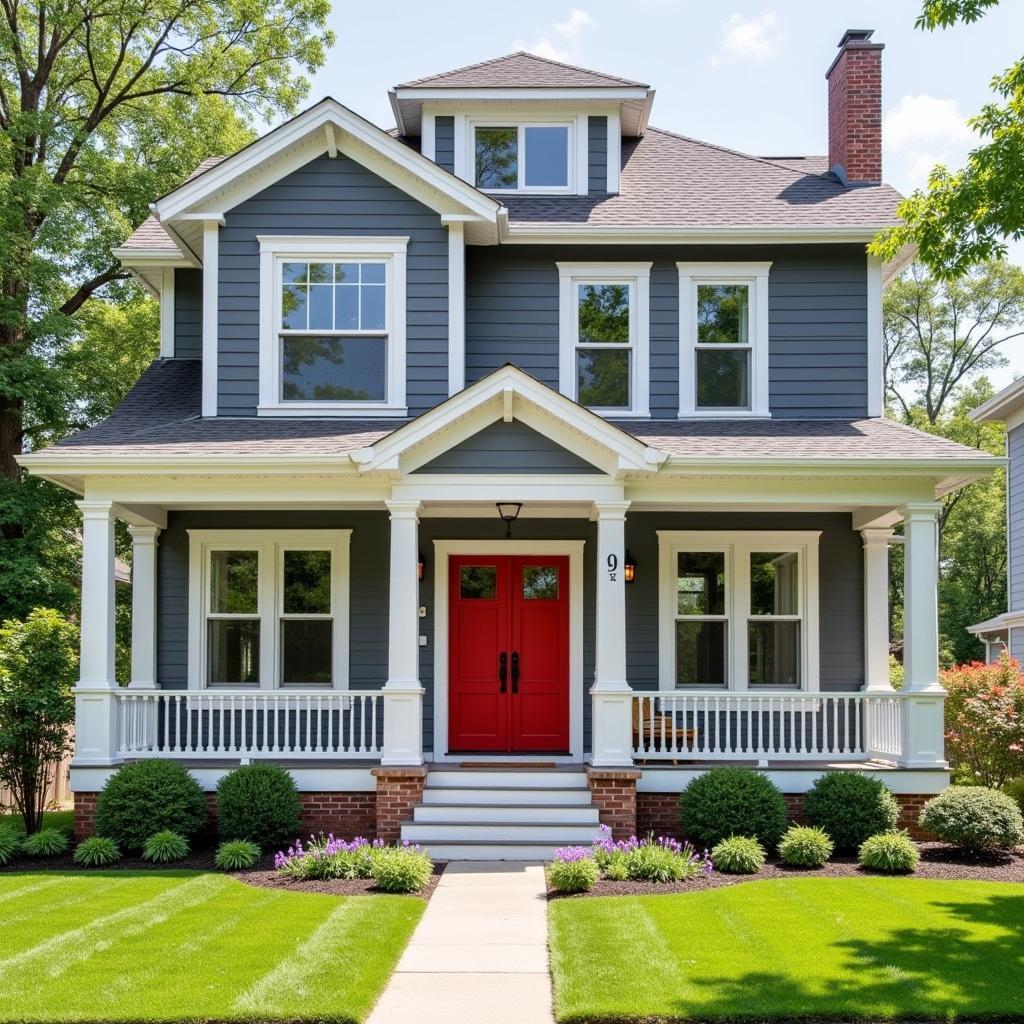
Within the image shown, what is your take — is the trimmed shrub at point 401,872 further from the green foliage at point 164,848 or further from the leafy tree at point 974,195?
the leafy tree at point 974,195

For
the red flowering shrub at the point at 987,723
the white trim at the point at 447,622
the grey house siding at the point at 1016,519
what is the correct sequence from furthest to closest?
the grey house siding at the point at 1016,519
the red flowering shrub at the point at 987,723
the white trim at the point at 447,622

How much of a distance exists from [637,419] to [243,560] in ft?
16.7

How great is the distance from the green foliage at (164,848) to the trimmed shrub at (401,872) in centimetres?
228

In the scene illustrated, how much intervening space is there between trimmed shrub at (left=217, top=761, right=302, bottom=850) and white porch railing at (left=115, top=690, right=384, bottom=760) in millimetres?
531

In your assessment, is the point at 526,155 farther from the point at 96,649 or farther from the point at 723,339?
the point at 96,649

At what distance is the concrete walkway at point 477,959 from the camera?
6953 mm

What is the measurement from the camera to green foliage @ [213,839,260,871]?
11.1m

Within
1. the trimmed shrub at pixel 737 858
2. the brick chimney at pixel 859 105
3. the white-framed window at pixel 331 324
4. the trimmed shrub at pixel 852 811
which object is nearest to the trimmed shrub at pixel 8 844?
the white-framed window at pixel 331 324

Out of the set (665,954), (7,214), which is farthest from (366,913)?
(7,214)

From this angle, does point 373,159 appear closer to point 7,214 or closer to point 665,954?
point 7,214

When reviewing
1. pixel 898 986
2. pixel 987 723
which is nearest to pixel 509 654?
pixel 987 723

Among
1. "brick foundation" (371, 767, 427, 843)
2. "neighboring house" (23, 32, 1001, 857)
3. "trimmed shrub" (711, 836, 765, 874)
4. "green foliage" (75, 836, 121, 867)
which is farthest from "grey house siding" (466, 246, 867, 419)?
"green foliage" (75, 836, 121, 867)

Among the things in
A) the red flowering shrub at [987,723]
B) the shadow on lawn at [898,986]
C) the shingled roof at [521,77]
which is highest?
the shingled roof at [521,77]

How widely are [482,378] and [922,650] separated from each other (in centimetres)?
560
